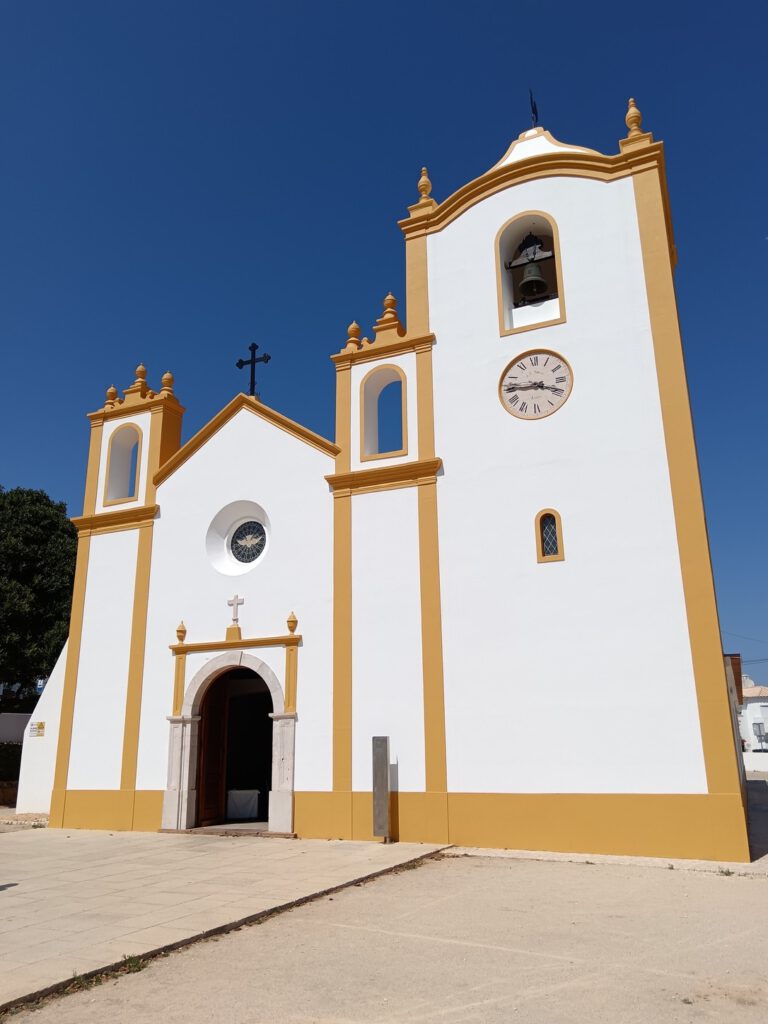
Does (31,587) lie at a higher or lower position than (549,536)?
higher

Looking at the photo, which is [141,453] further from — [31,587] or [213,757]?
[31,587]

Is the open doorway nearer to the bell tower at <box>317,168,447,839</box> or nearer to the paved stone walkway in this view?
the paved stone walkway

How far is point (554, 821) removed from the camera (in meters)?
10.3

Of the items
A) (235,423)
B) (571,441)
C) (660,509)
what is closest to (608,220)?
(571,441)

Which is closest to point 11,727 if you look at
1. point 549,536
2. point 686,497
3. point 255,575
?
point 255,575

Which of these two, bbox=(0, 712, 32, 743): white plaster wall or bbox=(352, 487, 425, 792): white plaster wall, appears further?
bbox=(0, 712, 32, 743): white plaster wall

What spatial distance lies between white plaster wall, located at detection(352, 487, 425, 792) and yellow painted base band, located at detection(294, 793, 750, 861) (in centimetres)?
44

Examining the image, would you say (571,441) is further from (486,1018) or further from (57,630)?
(57,630)

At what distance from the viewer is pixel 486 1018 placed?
4320mm

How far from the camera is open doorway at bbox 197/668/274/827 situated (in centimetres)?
1338

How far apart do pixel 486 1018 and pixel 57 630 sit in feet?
71.4

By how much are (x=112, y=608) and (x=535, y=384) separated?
831 centimetres

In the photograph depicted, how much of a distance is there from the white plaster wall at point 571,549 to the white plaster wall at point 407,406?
0.41 m

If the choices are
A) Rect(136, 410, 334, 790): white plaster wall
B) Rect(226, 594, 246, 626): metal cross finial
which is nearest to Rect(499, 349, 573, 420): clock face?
Rect(136, 410, 334, 790): white plaster wall
